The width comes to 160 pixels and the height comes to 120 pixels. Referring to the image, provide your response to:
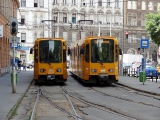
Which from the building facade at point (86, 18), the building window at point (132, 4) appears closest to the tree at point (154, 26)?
the building facade at point (86, 18)

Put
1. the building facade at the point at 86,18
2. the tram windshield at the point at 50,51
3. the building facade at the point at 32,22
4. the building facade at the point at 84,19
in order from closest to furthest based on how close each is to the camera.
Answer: the tram windshield at the point at 50,51
the building facade at the point at 32,22
the building facade at the point at 84,19
the building facade at the point at 86,18

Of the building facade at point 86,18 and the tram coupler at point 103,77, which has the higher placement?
the building facade at point 86,18

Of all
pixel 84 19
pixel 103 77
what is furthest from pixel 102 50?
pixel 84 19

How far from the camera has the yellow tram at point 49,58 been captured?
27.2 m

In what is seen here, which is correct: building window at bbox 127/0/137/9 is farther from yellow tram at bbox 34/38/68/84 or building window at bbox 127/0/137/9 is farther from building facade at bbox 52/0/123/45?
yellow tram at bbox 34/38/68/84

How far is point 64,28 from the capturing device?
80.4 meters

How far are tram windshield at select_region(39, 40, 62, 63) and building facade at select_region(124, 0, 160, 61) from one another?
5693cm

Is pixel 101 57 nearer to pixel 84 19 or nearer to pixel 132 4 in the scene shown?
pixel 84 19

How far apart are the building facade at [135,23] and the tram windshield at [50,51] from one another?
56929 millimetres

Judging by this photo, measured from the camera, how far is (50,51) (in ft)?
89.4

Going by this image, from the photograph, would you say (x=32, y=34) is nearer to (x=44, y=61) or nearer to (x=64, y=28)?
(x=64, y=28)

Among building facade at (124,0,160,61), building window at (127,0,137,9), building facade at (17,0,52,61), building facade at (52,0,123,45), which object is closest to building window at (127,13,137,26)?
building facade at (124,0,160,61)

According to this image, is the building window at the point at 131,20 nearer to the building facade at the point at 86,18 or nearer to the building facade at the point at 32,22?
the building facade at the point at 86,18

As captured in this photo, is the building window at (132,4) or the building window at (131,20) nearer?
the building window at (132,4)
